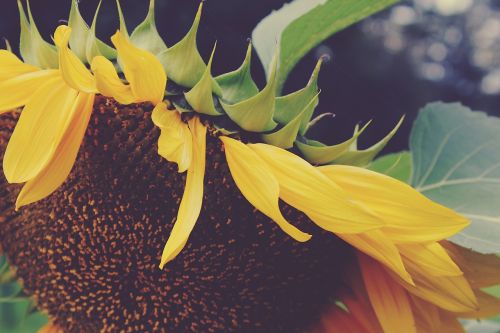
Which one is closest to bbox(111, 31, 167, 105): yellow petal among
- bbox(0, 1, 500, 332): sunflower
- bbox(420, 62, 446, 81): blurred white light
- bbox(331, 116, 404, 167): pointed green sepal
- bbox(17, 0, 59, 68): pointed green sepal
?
bbox(0, 1, 500, 332): sunflower

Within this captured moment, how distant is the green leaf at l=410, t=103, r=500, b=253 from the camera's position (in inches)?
38.6

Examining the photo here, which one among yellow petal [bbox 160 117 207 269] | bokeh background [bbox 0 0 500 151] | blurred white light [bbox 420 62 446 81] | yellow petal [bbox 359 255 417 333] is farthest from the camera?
blurred white light [bbox 420 62 446 81]

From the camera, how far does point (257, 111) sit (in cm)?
80

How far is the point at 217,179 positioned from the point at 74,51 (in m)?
0.22

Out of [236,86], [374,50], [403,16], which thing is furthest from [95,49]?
A: [403,16]

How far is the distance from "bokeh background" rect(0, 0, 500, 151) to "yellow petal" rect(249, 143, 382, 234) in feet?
0.76

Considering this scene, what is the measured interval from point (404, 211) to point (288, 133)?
0.15 meters

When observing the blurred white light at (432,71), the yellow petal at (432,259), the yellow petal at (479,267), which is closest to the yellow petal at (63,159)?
the yellow petal at (432,259)

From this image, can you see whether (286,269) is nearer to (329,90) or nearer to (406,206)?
(406,206)

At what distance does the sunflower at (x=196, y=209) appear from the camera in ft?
2.55

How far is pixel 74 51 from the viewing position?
854mm

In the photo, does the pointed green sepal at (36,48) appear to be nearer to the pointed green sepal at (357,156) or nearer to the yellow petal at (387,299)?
the pointed green sepal at (357,156)

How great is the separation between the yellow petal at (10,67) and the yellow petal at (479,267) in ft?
1.82

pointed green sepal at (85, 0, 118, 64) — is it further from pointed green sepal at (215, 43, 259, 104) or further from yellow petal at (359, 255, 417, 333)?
yellow petal at (359, 255, 417, 333)
